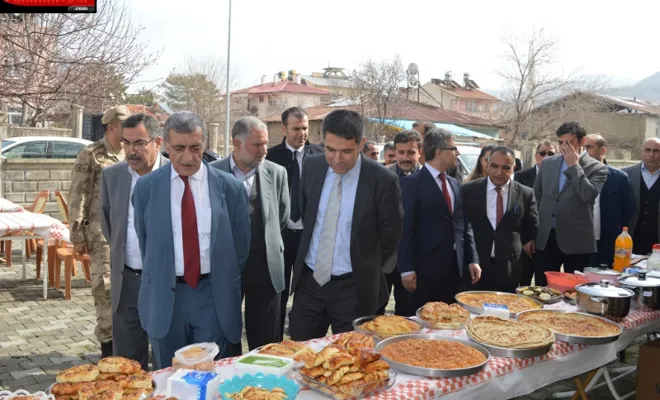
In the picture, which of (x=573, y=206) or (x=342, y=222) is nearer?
(x=342, y=222)

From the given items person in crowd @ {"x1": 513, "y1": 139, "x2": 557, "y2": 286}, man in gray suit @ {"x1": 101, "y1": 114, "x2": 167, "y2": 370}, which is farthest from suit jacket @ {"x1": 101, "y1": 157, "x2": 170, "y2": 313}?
person in crowd @ {"x1": 513, "y1": 139, "x2": 557, "y2": 286}

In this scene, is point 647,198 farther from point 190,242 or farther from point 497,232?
point 190,242

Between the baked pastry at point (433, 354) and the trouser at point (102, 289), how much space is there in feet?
9.54

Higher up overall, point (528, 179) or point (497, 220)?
point (528, 179)

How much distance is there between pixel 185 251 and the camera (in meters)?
2.95

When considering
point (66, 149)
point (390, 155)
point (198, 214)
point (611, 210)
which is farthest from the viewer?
point (66, 149)

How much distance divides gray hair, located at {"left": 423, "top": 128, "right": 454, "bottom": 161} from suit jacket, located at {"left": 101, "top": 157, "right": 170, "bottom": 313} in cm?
209

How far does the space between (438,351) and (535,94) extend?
33679 mm

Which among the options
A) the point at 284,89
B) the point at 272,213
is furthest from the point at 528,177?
Result: the point at 284,89

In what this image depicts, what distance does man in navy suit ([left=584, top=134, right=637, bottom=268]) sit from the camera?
622cm

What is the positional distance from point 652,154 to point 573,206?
5.14 ft

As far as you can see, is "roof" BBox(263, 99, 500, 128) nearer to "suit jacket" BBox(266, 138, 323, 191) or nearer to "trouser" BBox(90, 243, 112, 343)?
"suit jacket" BBox(266, 138, 323, 191)

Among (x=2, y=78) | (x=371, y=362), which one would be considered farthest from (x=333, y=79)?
(x=371, y=362)

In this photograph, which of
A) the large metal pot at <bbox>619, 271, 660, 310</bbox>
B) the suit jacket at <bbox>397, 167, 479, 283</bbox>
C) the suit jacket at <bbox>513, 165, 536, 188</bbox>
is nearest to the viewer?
the large metal pot at <bbox>619, 271, 660, 310</bbox>
